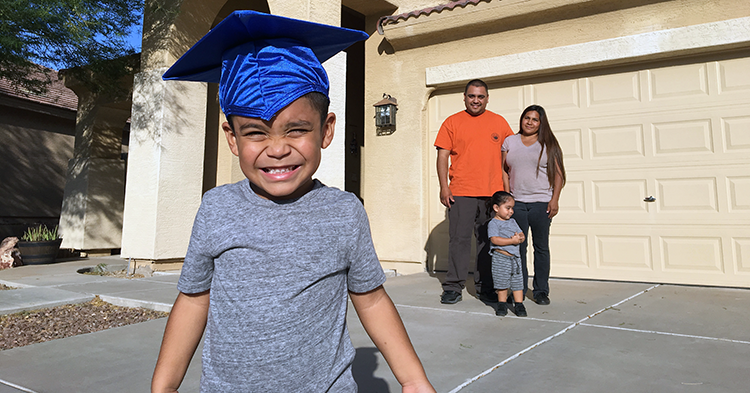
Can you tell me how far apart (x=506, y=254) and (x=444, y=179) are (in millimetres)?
881

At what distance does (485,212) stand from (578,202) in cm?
179

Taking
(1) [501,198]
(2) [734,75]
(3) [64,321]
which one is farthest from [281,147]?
(2) [734,75]

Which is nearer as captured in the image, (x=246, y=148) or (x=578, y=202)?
(x=246, y=148)

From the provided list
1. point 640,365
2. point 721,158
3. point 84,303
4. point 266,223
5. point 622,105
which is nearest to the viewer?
point 266,223

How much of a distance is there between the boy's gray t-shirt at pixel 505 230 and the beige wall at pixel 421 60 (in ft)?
7.91

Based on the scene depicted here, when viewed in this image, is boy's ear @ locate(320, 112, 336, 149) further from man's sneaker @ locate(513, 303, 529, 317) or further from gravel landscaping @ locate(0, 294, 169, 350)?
gravel landscaping @ locate(0, 294, 169, 350)

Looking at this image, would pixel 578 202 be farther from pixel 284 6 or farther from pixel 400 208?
pixel 284 6

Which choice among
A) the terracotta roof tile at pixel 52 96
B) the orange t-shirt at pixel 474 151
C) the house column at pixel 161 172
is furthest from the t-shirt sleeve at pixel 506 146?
the terracotta roof tile at pixel 52 96

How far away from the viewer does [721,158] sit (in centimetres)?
480

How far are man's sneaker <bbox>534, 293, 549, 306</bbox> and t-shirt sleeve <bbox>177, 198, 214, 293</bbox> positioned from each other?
3307 millimetres

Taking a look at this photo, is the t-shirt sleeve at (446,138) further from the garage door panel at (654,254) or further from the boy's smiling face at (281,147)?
the boy's smiling face at (281,147)

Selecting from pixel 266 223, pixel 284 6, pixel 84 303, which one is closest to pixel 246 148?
pixel 266 223

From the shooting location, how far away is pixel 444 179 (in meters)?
4.11

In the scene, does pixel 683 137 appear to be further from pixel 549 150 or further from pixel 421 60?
pixel 421 60
